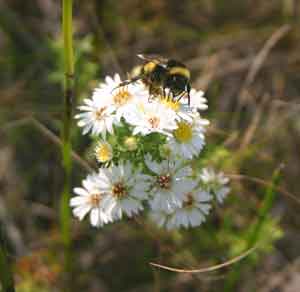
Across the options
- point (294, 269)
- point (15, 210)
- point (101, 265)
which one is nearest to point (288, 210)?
point (294, 269)

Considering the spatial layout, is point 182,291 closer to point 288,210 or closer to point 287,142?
point 288,210

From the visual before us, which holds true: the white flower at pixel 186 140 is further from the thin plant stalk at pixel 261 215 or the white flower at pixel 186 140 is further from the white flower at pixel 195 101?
the thin plant stalk at pixel 261 215

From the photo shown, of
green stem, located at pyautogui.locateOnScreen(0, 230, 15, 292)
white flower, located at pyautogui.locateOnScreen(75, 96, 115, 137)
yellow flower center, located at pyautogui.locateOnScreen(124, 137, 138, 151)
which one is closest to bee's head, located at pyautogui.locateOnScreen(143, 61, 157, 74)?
white flower, located at pyautogui.locateOnScreen(75, 96, 115, 137)

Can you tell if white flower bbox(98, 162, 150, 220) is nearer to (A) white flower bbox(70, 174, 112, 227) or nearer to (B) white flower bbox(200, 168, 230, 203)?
(A) white flower bbox(70, 174, 112, 227)

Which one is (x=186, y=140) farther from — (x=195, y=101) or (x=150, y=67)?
(x=150, y=67)

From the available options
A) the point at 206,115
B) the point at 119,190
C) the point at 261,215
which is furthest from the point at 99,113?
the point at 206,115

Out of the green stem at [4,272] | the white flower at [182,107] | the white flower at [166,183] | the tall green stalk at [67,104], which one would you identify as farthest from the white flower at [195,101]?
the green stem at [4,272]
